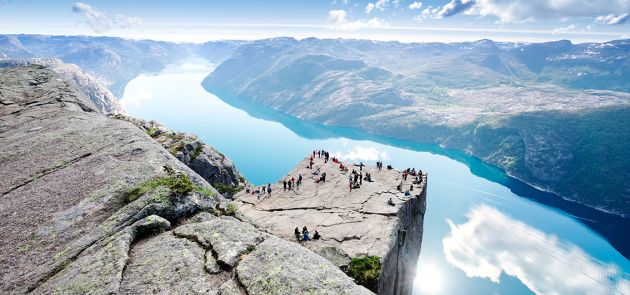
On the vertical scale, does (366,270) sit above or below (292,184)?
above

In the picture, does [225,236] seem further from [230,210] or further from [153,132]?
[153,132]

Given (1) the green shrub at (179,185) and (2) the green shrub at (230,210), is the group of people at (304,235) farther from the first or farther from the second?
(1) the green shrub at (179,185)

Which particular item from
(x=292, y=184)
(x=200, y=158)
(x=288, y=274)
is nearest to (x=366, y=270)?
(x=288, y=274)

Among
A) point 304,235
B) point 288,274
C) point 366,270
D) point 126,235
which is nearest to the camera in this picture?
point 288,274

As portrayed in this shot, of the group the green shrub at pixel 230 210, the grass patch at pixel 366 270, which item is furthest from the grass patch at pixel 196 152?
the grass patch at pixel 366 270

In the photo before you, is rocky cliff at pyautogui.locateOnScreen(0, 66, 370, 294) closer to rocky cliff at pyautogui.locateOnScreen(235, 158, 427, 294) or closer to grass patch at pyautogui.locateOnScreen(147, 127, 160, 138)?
rocky cliff at pyautogui.locateOnScreen(235, 158, 427, 294)

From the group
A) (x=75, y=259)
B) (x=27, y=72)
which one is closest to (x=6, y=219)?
(x=75, y=259)

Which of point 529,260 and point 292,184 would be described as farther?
point 529,260
